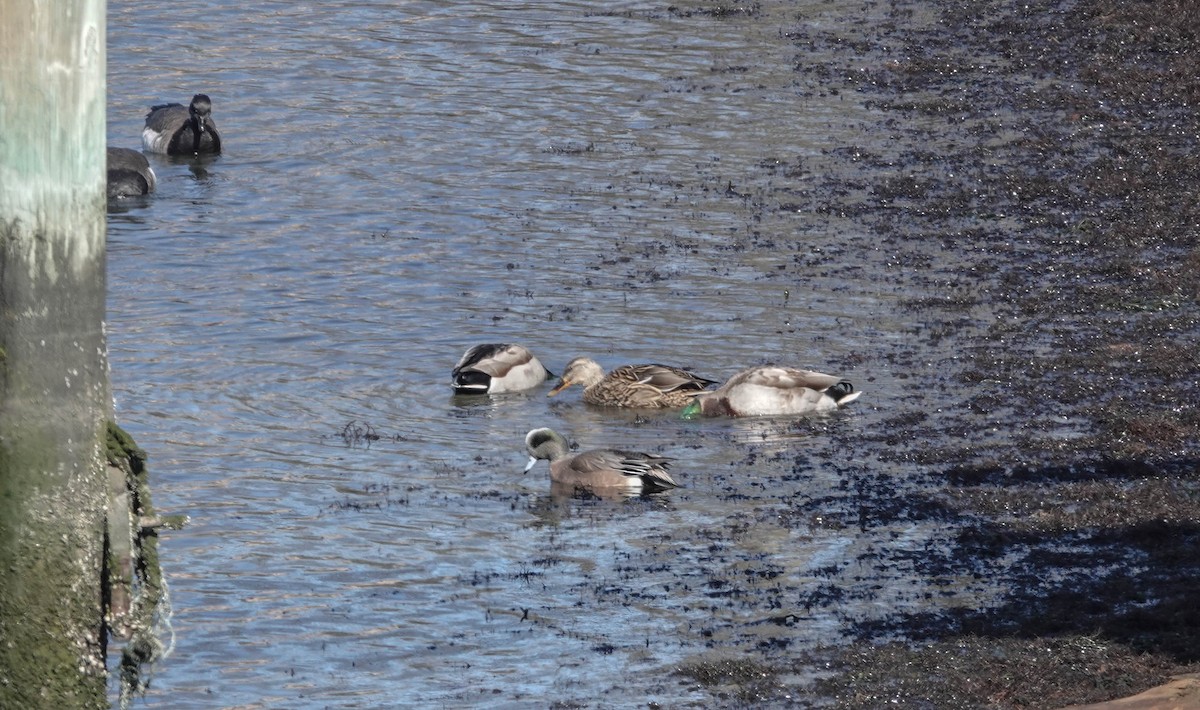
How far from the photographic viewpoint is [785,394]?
13453mm

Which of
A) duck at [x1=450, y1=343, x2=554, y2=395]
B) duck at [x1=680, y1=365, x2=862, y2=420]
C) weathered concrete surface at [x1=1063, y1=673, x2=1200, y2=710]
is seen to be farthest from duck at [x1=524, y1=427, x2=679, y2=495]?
weathered concrete surface at [x1=1063, y1=673, x2=1200, y2=710]

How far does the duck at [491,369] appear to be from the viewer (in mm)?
14109

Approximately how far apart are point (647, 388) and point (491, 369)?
3.88 feet

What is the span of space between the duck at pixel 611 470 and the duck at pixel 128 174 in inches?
385

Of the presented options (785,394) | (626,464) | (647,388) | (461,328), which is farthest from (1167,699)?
(461,328)

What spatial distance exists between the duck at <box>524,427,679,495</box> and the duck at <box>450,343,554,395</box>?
1857 mm

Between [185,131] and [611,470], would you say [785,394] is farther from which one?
[185,131]

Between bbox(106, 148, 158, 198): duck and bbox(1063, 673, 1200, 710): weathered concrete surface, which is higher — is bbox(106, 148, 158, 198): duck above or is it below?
below

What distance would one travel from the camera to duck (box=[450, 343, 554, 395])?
555 inches

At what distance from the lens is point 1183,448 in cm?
1168

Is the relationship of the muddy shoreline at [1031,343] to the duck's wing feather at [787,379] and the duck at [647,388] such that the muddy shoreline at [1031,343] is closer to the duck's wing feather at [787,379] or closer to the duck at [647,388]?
the duck's wing feather at [787,379]

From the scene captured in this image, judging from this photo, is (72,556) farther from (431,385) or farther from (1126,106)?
(1126,106)

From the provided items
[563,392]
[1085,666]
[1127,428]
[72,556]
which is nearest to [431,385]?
[563,392]

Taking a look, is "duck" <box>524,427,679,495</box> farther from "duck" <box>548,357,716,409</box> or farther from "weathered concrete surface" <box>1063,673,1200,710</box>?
"weathered concrete surface" <box>1063,673,1200,710</box>
